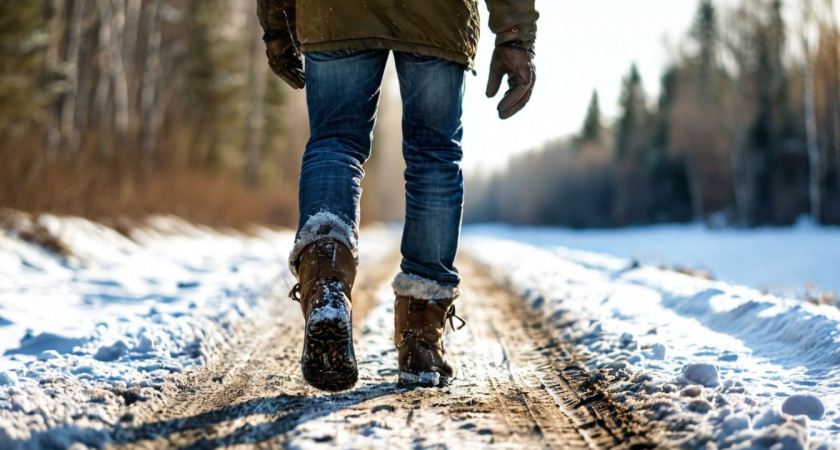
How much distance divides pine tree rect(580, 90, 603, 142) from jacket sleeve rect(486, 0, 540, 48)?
170 feet

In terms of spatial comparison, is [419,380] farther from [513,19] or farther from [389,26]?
[513,19]

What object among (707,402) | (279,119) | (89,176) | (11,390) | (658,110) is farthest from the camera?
(658,110)

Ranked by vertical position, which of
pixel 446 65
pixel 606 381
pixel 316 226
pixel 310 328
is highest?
pixel 446 65

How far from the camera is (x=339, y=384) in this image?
1528 millimetres

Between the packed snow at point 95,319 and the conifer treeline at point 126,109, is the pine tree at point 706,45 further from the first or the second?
the packed snow at point 95,319

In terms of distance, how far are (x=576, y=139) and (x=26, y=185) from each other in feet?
169

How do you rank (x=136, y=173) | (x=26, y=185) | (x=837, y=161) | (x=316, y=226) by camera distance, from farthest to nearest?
(x=837, y=161), (x=136, y=173), (x=26, y=185), (x=316, y=226)

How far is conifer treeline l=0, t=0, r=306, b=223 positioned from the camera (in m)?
7.12

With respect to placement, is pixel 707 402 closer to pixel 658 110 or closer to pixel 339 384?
pixel 339 384

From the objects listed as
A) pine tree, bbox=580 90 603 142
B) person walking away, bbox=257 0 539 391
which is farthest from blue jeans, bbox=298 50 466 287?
pine tree, bbox=580 90 603 142

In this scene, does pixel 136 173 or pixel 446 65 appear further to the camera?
pixel 136 173

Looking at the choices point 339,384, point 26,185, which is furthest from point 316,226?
point 26,185

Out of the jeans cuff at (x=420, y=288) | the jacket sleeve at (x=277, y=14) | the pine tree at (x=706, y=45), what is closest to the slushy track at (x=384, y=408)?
the jeans cuff at (x=420, y=288)

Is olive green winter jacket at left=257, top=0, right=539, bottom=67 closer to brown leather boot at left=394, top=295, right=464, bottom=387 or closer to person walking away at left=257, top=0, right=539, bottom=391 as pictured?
person walking away at left=257, top=0, right=539, bottom=391
